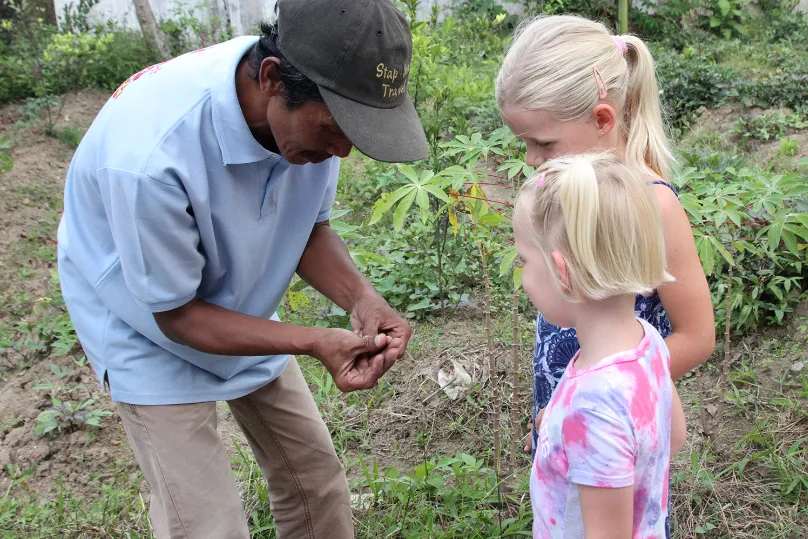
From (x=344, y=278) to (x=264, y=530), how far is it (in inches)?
42.8

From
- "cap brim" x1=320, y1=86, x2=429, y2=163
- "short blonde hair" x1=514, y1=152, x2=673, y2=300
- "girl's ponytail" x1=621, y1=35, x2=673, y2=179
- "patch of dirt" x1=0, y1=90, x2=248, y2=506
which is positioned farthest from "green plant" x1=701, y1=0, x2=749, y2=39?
"short blonde hair" x1=514, y1=152, x2=673, y2=300

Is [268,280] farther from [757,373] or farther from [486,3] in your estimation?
[486,3]

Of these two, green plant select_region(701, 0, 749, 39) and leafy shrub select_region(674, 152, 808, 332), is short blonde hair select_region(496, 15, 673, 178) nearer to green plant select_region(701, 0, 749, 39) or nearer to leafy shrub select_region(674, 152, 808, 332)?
leafy shrub select_region(674, 152, 808, 332)

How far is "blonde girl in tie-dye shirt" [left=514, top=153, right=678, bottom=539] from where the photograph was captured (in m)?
1.32

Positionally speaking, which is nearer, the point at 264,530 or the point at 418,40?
the point at 264,530

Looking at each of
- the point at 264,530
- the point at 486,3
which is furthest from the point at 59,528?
the point at 486,3

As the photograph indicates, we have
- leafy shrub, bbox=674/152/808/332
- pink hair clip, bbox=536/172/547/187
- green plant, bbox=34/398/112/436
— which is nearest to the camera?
pink hair clip, bbox=536/172/547/187

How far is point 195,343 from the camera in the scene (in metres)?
1.81

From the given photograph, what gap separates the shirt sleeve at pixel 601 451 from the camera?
130 cm

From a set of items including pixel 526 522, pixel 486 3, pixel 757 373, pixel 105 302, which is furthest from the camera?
pixel 486 3

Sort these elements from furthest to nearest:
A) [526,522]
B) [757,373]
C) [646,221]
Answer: [757,373], [526,522], [646,221]

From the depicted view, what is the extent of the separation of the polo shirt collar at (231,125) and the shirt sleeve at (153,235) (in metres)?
0.15

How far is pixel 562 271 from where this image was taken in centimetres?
138

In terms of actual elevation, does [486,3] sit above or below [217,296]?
below
